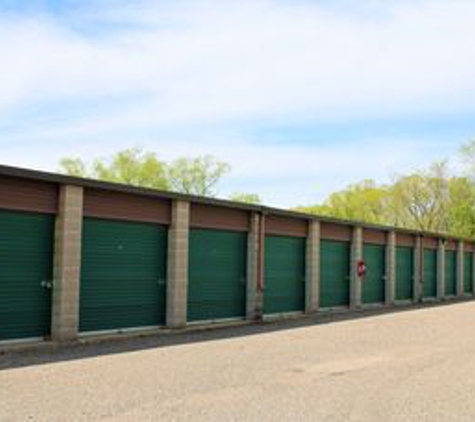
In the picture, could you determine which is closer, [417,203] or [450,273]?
[450,273]

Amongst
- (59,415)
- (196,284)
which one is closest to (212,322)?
(196,284)

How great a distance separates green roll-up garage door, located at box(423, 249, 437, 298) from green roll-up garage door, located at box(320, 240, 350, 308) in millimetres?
9315

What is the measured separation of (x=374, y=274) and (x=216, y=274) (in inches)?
483

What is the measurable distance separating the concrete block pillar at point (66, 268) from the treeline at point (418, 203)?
1956 inches

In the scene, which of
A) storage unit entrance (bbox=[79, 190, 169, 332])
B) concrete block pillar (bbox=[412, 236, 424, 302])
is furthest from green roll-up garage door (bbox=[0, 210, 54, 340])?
concrete block pillar (bbox=[412, 236, 424, 302])

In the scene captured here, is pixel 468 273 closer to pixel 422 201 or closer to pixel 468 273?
pixel 468 273

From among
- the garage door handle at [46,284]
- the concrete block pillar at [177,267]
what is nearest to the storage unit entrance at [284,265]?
the concrete block pillar at [177,267]

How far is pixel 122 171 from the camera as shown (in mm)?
60156

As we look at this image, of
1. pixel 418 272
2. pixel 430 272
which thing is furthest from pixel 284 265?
pixel 430 272

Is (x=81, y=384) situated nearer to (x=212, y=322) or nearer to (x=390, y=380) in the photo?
(x=390, y=380)

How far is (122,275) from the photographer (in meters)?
18.1

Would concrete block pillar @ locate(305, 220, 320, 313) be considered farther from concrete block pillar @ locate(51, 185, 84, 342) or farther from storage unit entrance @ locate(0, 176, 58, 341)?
storage unit entrance @ locate(0, 176, 58, 341)

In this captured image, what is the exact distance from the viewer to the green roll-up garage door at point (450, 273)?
135 ft

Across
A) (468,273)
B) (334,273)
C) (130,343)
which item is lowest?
(130,343)
